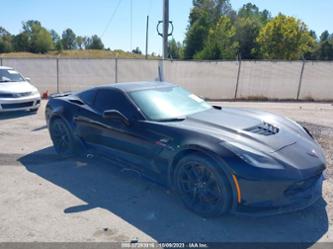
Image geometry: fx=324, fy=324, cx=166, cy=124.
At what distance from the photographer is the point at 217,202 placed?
11.0ft

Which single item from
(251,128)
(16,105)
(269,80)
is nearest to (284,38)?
(269,80)

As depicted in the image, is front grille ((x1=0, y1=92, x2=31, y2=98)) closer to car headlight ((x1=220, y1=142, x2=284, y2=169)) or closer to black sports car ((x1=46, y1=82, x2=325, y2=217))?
black sports car ((x1=46, y1=82, x2=325, y2=217))

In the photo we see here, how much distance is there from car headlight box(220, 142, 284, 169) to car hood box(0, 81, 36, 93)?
24.3 feet

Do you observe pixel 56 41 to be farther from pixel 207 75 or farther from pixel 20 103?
pixel 20 103

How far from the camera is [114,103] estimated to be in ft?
15.0

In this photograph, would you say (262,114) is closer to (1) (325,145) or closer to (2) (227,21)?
(1) (325,145)

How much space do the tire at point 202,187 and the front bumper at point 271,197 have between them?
171 mm

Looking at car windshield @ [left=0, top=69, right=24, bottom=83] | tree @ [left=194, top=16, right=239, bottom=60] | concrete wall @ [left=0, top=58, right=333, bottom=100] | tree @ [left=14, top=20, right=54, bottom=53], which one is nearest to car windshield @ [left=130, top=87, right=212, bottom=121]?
car windshield @ [left=0, top=69, right=24, bottom=83]

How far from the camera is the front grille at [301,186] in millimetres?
3141

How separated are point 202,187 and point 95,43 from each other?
4198 inches

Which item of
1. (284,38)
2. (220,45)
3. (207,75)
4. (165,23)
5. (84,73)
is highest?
(284,38)

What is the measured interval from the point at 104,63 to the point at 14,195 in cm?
1094

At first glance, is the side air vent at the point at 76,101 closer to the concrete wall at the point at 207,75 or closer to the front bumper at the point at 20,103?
the front bumper at the point at 20,103

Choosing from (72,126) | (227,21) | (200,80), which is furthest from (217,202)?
(227,21)
